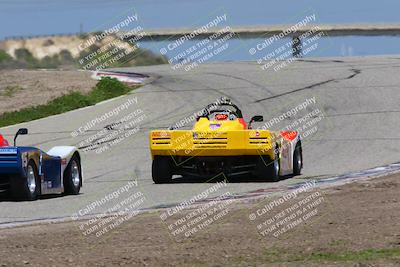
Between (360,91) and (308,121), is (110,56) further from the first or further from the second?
(308,121)

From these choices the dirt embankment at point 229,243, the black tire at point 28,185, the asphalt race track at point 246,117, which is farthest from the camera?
the asphalt race track at point 246,117

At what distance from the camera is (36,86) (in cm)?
3400

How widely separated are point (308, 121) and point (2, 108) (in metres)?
8.94

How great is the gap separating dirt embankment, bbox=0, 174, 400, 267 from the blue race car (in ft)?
9.23

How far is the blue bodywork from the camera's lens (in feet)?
46.9

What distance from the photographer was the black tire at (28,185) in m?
14.5

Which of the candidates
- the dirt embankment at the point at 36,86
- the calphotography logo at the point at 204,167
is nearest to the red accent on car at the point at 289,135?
the calphotography logo at the point at 204,167

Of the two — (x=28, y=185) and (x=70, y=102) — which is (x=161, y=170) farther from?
(x=70, y=102)

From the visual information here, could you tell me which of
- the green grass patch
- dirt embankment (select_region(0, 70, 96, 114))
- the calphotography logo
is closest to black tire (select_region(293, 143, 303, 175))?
the calphotography logo

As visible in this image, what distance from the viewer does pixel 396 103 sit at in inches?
1113

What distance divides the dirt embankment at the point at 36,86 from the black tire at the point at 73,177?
45.6 ft

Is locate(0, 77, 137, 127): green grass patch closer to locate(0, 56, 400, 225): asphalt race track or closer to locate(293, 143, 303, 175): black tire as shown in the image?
locate(0, 56, 400, 225): asphalt race track

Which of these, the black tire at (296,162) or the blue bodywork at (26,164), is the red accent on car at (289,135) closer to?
the black tire at (296,162)

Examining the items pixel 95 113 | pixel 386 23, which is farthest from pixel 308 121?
pixel 386 23
